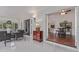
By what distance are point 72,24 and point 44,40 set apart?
18.1 ft

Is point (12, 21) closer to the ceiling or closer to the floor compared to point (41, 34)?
closer to the ceiling

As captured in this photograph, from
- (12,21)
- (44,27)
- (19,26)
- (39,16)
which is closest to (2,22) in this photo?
(12,21)

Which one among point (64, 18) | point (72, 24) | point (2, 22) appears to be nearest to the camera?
point (72, 24)

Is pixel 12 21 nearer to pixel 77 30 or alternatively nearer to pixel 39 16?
pixel 39 16

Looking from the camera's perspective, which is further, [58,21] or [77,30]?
[58,21]

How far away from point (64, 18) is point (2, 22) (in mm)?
8379

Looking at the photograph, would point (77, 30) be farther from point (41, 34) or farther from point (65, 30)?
point (65, 30)

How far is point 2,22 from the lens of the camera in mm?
14648

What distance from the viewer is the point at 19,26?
15375 millimetres
